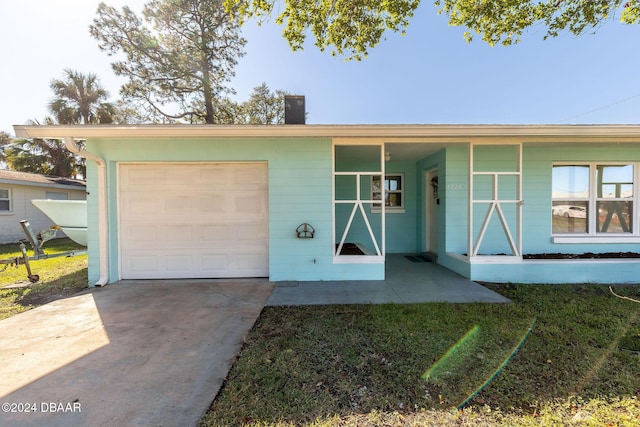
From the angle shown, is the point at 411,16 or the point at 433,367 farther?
the point at 411,16

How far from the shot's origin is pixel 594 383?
2.07 m

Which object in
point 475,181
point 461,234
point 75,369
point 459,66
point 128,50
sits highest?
point 128,50

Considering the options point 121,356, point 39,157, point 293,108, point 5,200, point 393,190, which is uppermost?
point 39,157

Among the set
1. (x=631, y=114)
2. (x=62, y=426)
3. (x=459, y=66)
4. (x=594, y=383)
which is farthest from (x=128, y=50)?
(x=631, y=114)

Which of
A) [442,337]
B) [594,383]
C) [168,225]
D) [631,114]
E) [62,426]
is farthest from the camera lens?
[631,114]

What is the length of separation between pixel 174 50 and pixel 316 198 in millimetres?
12394

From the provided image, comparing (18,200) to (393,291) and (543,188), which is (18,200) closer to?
(393,291)

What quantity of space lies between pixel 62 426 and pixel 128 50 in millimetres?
15208

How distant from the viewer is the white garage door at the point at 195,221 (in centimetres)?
488

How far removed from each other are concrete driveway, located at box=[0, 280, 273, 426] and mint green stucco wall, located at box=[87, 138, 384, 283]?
2.91ft

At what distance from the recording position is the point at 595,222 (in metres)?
5.49

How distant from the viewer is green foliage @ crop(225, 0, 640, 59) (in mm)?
5445

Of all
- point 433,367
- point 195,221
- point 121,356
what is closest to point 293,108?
point 195,221

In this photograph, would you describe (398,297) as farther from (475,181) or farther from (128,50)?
(128,50)
